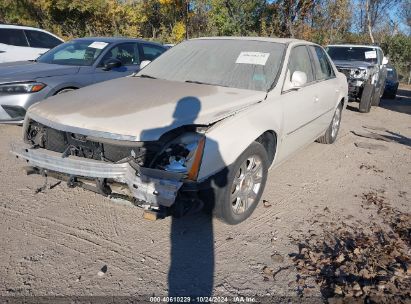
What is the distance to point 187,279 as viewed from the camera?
2.69m

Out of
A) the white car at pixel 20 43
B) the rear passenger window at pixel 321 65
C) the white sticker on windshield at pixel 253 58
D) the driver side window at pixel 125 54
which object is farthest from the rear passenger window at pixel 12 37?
the rear passenger window at pixel 321 65

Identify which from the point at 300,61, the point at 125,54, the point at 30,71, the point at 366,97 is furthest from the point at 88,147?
the point at 366,97

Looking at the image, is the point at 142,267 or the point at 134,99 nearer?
the point at 142,267

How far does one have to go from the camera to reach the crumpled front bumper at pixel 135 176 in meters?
2.65

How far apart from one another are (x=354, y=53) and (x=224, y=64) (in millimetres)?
8510

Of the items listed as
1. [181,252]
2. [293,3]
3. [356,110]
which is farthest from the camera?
[293,3]

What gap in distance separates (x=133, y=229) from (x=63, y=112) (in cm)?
119

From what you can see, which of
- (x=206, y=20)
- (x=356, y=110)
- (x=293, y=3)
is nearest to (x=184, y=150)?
(x=356, y=110)

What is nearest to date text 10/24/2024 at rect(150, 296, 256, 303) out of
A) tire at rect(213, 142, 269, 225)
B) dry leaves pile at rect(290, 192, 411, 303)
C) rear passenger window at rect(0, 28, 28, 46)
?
dry leaves pile at rect(290, 192, 411, 303)

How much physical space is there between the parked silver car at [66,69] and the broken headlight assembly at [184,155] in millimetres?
3382

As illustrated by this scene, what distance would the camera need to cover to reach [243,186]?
11.1ft

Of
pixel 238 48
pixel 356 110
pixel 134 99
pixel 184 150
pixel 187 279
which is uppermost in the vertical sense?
pixel 238 48

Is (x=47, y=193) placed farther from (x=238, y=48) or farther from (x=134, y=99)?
(x=238, y=48)

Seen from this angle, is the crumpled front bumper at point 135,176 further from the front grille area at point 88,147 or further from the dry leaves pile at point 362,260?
the dry leaves pile at point 362,260
